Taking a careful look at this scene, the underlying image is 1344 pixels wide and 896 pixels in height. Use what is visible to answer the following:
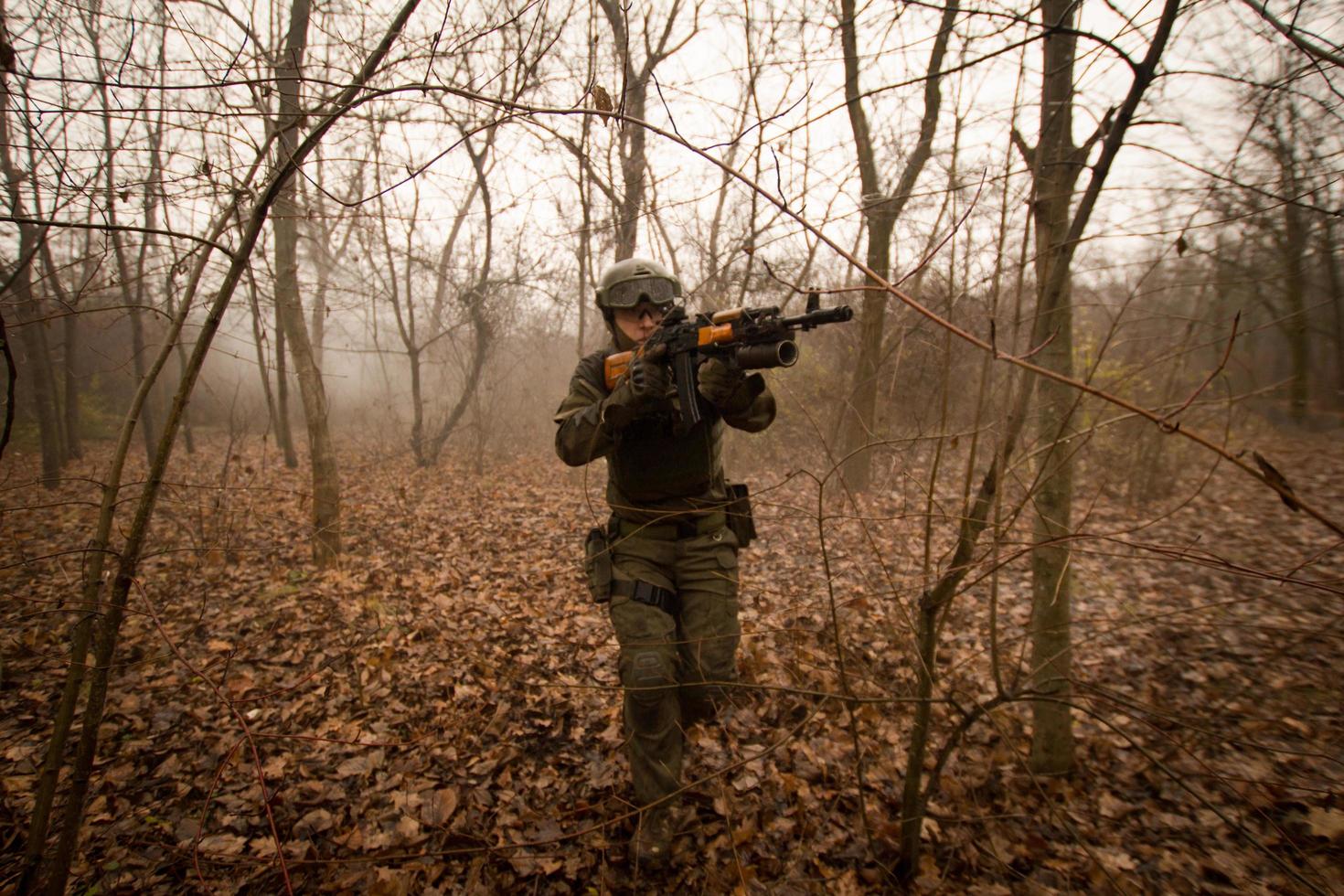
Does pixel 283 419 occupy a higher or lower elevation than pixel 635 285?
lower

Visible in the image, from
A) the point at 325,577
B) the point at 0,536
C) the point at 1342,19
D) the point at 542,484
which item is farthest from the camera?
the point at 542,484

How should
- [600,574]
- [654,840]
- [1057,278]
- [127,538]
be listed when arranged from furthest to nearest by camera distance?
[600,574] < [654,840] < [1057,278] < [127,538]

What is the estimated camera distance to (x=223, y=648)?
4.28m

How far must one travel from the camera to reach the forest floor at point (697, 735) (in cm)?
221

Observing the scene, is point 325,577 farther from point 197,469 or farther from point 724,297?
point 197,469

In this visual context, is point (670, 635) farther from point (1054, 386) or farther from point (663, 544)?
point (1054, 386)

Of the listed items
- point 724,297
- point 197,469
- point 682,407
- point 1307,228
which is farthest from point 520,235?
point 1307,228

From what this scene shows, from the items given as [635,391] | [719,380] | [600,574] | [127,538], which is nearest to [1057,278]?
[719,380]

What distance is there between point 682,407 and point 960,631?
9.65ft

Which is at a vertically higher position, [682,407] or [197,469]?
[682,407]

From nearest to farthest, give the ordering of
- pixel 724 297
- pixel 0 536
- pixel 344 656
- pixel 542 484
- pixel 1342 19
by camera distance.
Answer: pixel 1342 19 → pixel 0 536 → pixel 344 656 → pixel 724 297 → pixel 542 484

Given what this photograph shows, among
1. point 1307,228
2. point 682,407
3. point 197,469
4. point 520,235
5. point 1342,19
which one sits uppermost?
point 520,235

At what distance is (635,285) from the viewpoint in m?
3.40

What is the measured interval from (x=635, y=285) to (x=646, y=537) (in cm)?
142
